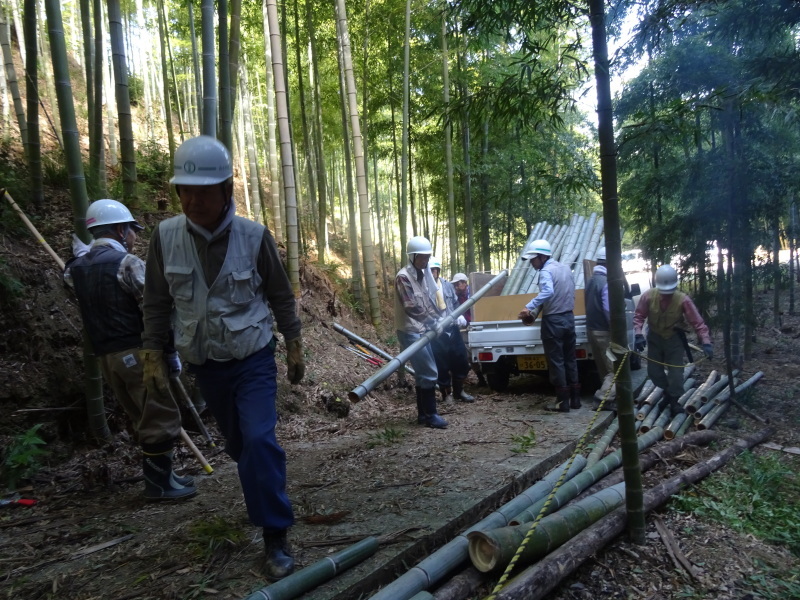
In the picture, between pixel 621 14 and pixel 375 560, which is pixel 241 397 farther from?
pixel 621 14

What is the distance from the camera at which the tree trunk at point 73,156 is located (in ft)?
13.6

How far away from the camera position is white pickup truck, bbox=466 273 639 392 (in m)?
6.88

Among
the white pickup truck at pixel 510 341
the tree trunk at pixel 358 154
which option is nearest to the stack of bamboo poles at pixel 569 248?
the white pickup truck at pixel 510 341

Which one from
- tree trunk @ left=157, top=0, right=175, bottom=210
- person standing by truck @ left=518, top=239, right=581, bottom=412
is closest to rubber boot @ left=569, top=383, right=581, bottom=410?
person standing by truck @ left=518, top=239, right=581, bottom=412

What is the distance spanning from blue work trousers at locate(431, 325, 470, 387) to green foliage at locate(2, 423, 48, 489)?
12.5 feet

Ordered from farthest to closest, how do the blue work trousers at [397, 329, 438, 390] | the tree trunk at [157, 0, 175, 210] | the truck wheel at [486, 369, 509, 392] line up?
the tree trunk at [157, 0, 175, 210], the truck wheel at [486, 369, 509, 392], the blue work trousers at [397, 329, 438, 390]

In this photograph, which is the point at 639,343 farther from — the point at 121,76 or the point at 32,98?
the point at 32,98

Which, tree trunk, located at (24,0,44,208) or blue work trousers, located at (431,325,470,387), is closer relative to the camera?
tree trunk, located at (24,0,44,208)

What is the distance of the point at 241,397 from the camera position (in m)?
2.61

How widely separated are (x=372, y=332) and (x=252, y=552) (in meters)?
8.25

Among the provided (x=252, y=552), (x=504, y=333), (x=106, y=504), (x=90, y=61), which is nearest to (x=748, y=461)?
(x=504, y=333)

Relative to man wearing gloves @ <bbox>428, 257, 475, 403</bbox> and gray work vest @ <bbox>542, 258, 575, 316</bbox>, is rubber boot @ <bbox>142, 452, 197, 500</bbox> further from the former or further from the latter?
gray work vest @ <bbox>542, 258, 575, 316</bbox>

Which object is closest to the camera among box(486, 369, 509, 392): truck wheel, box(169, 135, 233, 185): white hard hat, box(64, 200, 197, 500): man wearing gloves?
box(169, 135, 233, 185): white hard hat

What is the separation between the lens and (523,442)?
184 inches
